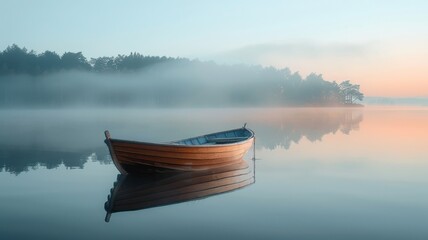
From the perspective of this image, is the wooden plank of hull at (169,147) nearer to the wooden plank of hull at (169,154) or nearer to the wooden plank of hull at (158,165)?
the wooden plank of hull at (169,154)

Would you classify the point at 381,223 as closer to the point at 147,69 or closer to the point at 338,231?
the point at 338,231

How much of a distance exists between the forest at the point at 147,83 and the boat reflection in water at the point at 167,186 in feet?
394

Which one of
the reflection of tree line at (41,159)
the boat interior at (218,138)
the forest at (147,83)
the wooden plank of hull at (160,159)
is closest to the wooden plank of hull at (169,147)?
the wooden plank of hull at (160,159)

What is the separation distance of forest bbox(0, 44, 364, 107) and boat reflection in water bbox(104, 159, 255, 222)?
120167 mm

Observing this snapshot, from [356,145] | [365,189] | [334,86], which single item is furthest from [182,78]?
[365,189]

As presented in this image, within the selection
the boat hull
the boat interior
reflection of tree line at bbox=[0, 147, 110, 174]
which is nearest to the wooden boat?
the boat hull

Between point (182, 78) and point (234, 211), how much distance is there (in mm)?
144311

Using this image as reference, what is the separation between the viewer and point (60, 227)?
10125mm

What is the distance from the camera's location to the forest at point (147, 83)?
12656 cm

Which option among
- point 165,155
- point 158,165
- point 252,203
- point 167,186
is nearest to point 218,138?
point 158,165

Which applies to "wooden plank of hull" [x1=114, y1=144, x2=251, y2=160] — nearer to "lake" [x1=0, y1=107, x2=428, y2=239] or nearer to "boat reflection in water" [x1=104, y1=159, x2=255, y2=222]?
"boat reflection in water" [x1=104, y1=159, x2=255, y2=222]

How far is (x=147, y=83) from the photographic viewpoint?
14438 cm

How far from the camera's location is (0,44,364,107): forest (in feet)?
415

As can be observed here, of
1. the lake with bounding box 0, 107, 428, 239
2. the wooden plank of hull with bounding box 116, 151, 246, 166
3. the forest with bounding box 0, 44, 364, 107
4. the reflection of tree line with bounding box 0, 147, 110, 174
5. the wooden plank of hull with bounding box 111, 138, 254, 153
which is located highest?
the forest with bounding box 0, 44, 364, 107
